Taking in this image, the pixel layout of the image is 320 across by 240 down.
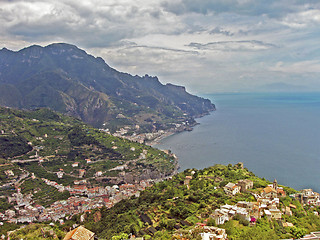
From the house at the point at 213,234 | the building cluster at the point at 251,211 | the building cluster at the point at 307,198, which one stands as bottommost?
the building cluster at the point at 307,198

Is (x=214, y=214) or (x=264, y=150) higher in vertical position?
(x=214, y=214)

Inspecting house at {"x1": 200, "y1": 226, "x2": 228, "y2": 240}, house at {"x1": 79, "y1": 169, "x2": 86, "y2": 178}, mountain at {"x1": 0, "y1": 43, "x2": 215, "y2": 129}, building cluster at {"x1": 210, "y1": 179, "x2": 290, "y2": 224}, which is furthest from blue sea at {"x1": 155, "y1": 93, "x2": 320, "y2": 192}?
house at {"x1": 200, "y1": 226, "x2": 228, "y2": 240}

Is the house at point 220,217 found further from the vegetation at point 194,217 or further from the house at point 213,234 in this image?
the house at point 213,234

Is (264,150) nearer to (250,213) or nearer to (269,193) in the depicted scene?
(269,193)

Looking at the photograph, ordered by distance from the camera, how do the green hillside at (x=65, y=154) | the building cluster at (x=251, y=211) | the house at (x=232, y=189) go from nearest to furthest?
the building cluster at (x=251, y=211)
the house at (x=232, y=189)
the green hillside at (x=65, y=154)

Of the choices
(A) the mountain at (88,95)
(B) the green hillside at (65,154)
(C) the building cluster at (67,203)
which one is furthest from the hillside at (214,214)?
(A) the mountain at (88,95)

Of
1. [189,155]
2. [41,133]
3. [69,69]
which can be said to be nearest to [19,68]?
[69,69]

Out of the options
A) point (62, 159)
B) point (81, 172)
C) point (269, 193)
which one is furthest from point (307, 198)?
point (62, 159)
